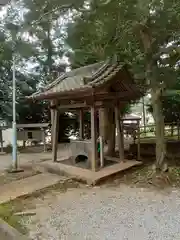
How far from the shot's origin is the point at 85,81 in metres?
6.20

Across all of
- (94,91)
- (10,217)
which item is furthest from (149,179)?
(10,217)

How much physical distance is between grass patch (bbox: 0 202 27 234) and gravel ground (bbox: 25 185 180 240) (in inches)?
5.9

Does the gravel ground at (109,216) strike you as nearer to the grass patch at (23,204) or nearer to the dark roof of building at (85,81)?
the grass patch at (23,204)

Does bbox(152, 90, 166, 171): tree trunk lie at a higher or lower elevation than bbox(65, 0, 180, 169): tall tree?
lower

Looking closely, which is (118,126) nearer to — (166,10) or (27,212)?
(166,10)

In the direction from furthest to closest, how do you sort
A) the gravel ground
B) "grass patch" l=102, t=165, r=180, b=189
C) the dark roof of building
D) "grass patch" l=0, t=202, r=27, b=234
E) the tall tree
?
the dark roof of building → "grass patch" l=102, t=165, r=180, b=189 → the tall tree → "grass patch" l=0, t=202, r=27, b=234 → the gravel ground

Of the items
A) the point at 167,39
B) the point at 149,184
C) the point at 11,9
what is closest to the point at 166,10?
the point at 167,39

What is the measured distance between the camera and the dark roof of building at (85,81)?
19.9ft

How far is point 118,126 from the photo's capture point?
7.28 meters

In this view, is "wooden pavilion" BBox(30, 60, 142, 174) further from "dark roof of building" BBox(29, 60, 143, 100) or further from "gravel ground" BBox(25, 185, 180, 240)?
"gravel ground" BBox(25, 185, 180, 240)

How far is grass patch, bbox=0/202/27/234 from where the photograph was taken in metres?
3.60

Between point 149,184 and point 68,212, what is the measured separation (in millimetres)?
2345

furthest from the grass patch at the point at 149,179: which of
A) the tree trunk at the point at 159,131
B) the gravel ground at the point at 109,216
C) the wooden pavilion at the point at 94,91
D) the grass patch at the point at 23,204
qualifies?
the grass patch at the point at 23,204

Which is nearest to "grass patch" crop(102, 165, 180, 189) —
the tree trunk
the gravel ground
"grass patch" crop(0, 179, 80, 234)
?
the tree trunk
